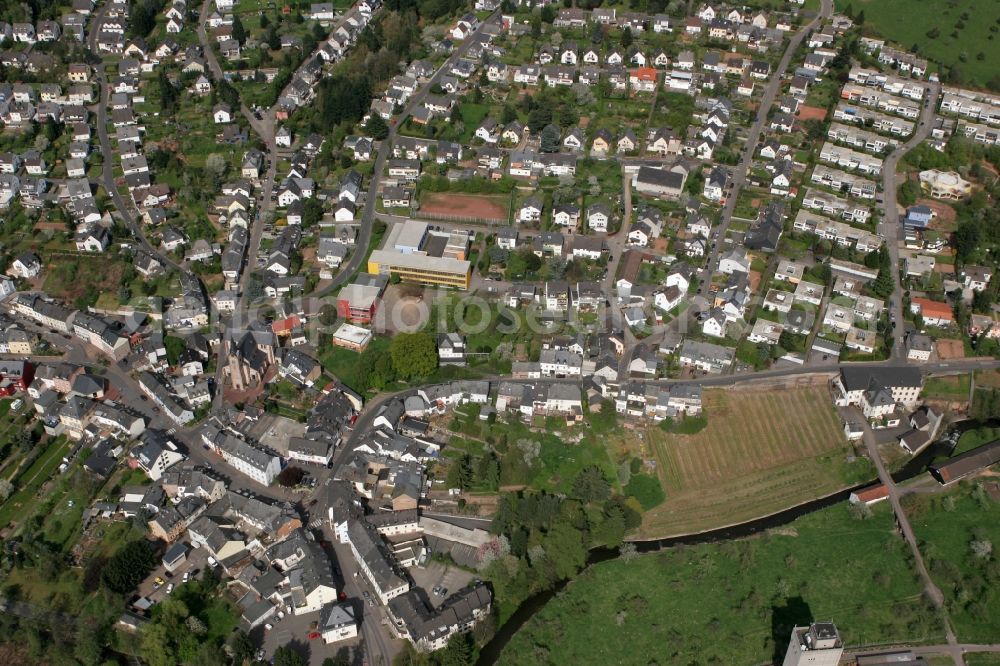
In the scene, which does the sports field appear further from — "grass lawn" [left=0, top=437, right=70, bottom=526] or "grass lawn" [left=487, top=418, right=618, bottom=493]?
"grass lawn" [left=0, top=437, right=70, bottom=526]

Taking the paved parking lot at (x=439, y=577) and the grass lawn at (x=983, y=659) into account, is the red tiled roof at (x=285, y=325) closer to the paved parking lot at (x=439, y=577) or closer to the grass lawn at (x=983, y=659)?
the paved parking lot at (x=439, y=577)

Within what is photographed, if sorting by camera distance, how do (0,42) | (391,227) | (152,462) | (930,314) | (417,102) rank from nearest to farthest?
1. (152,462)
2. (930,314)
3. (391,227)
4. (417,102)
5. (0,42)

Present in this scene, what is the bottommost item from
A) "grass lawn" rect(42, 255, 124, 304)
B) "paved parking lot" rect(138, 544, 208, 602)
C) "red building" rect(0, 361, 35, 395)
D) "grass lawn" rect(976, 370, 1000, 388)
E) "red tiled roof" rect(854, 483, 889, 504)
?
"paved parking lot" rect(138, 544, 208, 602)

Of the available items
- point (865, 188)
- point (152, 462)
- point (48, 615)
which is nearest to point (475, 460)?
point (152, 462)

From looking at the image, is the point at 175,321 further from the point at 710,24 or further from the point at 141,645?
the point at 710,24

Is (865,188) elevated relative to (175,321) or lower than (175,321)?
elevated

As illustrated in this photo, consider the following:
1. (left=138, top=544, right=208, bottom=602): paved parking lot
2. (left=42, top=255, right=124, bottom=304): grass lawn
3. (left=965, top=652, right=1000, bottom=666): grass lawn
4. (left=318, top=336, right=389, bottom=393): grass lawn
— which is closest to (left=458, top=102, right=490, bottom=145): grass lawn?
(left=318, top=336, right=389, bottom=393): grass lawn
